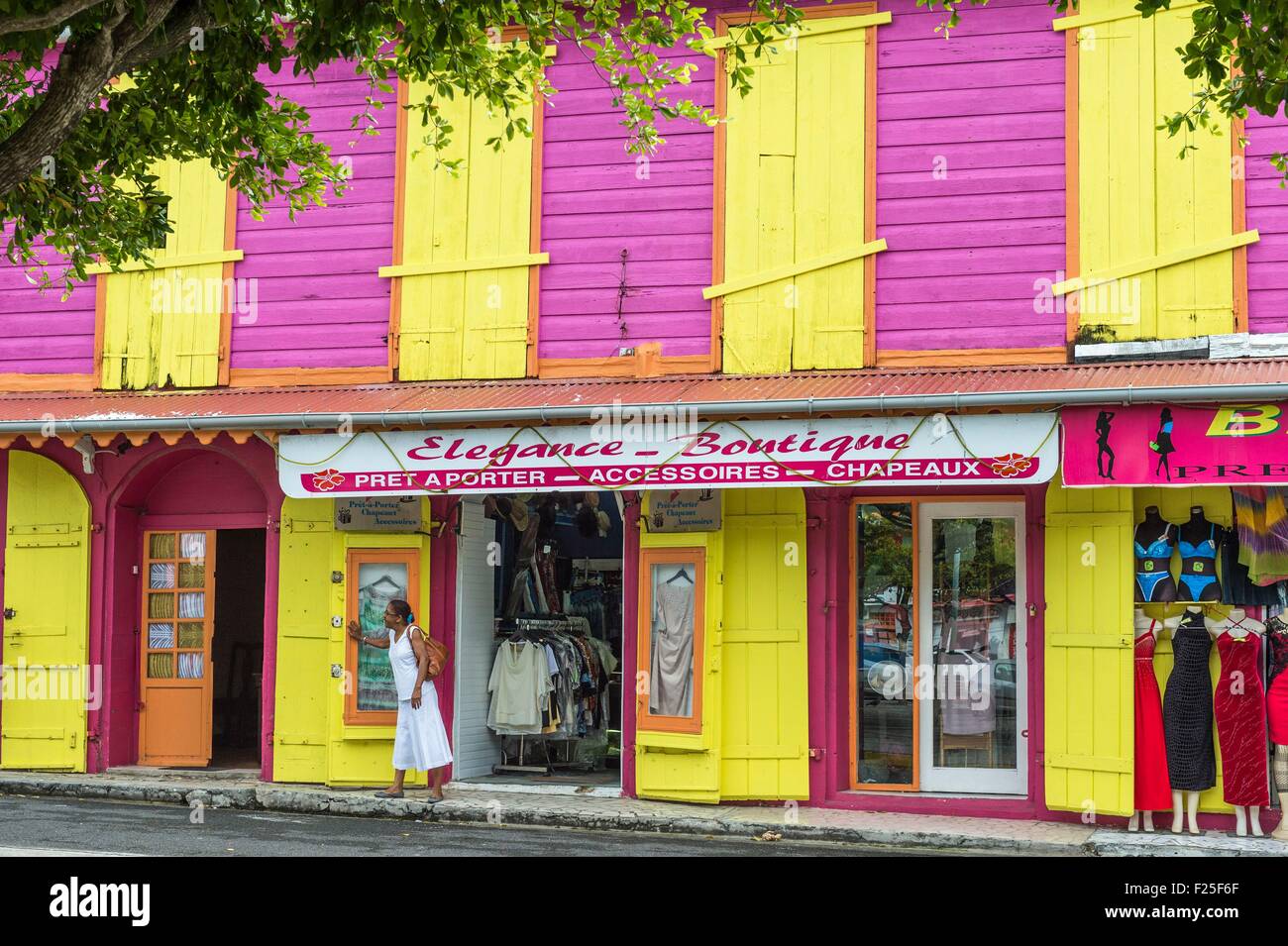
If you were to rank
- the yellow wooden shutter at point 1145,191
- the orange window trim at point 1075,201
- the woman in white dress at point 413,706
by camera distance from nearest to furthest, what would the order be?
the orange window trim at point 1075,201 → the yellow wooden shutter at point 1145,191 → the woman in white dress at point 413,706

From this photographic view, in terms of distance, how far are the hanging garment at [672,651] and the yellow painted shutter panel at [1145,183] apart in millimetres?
3837

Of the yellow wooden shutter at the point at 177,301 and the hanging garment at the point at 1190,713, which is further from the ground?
the yellow wooden shutter at the point at 177,301

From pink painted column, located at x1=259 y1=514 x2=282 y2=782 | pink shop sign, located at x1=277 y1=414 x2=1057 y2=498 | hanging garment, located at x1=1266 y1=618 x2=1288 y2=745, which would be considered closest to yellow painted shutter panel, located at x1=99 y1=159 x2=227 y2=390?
pink painted column, located at x1=259 y1=514 x2=282 y2=782

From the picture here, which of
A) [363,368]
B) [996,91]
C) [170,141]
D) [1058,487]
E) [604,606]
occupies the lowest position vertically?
[604,606]

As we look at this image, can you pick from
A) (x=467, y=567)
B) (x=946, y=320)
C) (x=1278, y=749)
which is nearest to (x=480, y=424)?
(x=467, y=567)

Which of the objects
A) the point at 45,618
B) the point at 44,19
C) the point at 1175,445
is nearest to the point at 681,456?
the point at 1175,445

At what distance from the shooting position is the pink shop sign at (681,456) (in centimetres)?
1128

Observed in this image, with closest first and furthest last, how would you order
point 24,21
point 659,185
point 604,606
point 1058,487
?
point 24,21
point 1058,487
point 659,185
point 604,606

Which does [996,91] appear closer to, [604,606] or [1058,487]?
[1058,487]

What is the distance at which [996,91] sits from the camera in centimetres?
1262

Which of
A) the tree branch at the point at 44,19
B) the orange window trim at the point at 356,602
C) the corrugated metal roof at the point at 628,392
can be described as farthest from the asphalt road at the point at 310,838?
the tree branch at the point at 44,19

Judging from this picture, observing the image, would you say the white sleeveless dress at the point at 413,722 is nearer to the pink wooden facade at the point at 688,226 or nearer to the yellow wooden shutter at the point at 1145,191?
the pink wooden facade at the point at 688,226

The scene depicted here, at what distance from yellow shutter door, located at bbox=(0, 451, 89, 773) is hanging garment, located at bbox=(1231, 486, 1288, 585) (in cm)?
971

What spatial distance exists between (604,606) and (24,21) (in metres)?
8.31
